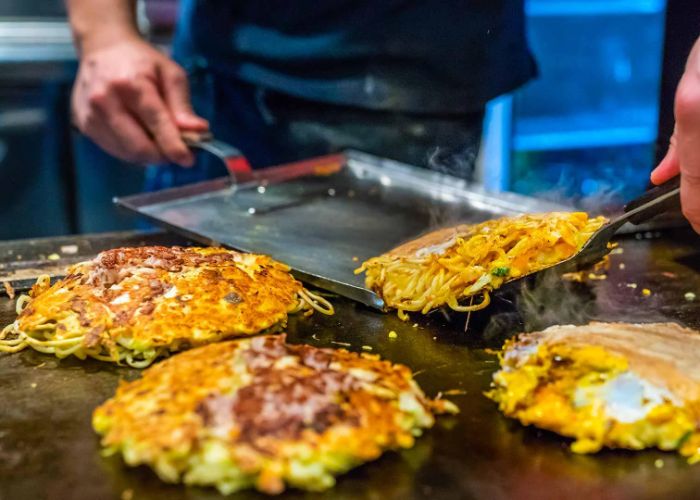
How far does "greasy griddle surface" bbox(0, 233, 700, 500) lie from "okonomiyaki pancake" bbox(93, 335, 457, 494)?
2.0 inches

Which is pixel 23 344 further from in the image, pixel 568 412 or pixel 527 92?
pixel 527 92

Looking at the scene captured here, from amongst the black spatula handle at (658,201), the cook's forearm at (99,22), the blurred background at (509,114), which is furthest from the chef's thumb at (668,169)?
the blurred background at (509,114)

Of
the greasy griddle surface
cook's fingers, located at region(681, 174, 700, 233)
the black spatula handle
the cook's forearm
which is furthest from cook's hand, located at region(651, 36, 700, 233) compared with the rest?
the cook's forearm

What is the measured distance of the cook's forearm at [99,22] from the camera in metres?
4.16

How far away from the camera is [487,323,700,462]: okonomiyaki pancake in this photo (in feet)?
6.40

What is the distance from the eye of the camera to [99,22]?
4195 mm

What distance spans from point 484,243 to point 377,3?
69.3 inches

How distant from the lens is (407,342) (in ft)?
8.48

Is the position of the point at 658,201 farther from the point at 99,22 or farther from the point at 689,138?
the point at 99,22

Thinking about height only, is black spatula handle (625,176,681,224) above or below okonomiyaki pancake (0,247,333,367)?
above

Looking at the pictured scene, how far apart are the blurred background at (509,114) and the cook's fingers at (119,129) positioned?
2551 millimetres

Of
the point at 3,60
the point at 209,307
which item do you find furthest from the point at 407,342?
the point at 3,60

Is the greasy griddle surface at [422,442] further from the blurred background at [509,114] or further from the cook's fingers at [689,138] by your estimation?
the blurred background at [509,114]

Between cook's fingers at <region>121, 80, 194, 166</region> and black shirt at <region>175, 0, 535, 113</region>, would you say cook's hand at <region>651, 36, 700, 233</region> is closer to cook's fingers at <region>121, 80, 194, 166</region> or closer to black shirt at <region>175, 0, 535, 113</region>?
black shirt at <region>175, 0, 535, 113</region>
